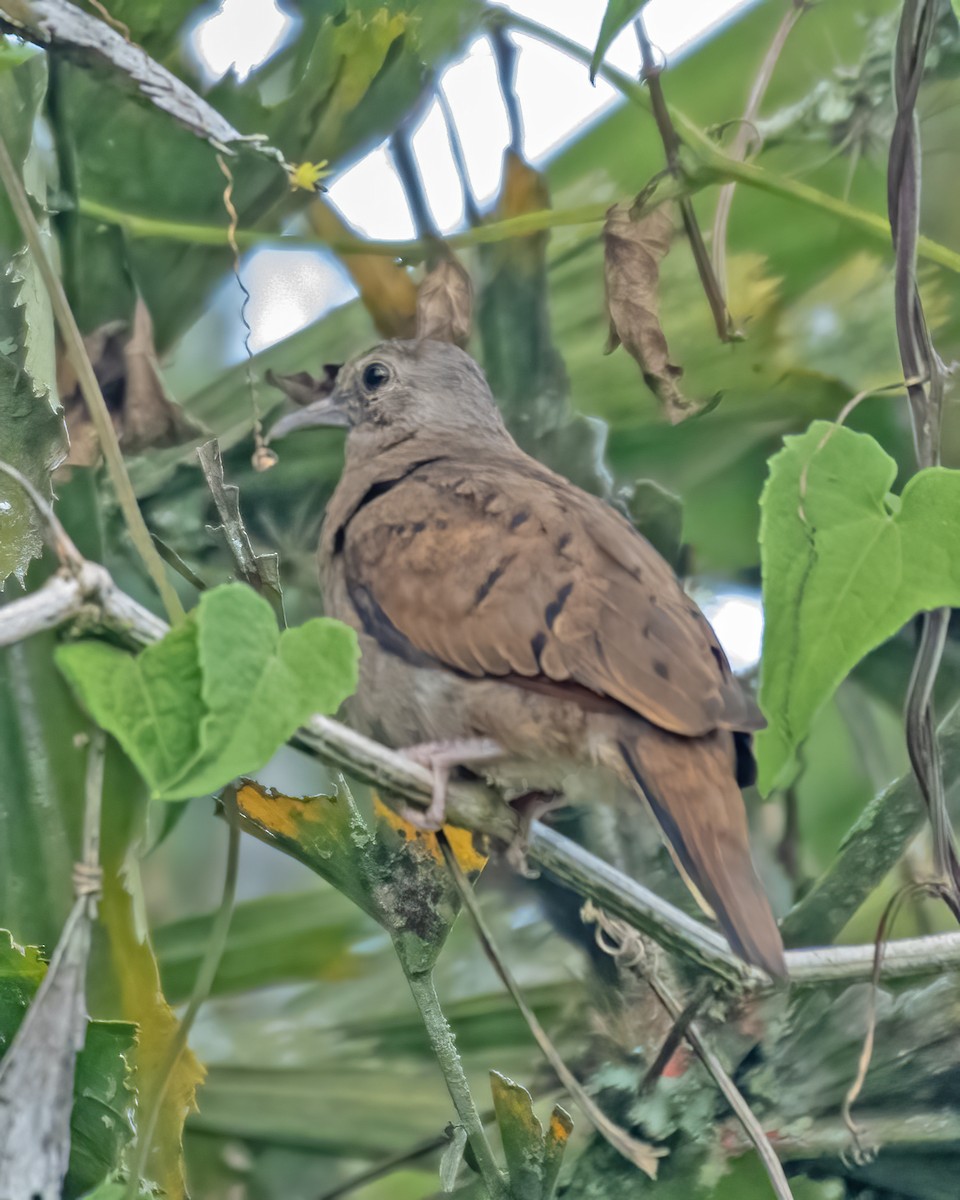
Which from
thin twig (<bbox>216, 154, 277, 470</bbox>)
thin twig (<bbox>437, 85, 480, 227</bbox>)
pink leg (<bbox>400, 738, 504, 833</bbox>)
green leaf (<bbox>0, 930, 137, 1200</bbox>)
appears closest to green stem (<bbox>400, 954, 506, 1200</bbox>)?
pink leg (<bbox>400, 738, 504, 833</bbox>)

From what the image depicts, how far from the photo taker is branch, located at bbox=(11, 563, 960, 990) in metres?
0.98

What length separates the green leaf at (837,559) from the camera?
1.00 meters

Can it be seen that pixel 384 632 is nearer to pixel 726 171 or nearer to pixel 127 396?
pixel 127 396

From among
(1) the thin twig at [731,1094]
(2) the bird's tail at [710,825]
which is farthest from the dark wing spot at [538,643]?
(1) the thin twig at [731,1094]

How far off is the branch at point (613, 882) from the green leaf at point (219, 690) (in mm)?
58

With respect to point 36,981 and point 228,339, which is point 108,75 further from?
point 36,981

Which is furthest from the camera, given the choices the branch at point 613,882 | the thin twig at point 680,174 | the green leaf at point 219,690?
the thin twig at point 680,174

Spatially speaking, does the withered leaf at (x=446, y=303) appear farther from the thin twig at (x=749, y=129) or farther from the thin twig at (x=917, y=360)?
the thin twig at (x=917, y=360)

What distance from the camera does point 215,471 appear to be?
110 centimetres

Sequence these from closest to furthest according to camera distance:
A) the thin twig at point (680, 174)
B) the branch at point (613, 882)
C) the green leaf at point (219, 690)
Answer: the green leaf at point (219, 690) < the branch at point (613, 882) < the thin twig at point (680, 174)

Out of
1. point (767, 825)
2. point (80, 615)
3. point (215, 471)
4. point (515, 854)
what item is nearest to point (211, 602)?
point (80, 615)

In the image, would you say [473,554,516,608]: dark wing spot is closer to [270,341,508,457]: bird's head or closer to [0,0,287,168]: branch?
[270,341,508,457]: bird's head

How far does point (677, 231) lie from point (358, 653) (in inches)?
20.3

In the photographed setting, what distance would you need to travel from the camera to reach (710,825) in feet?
3.11
